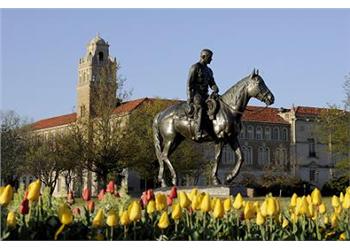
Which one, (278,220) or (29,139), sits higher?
(29,139)

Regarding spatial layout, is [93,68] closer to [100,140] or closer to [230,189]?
[100,140]

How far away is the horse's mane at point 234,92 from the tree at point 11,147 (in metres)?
35.1

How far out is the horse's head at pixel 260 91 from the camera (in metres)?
13.4

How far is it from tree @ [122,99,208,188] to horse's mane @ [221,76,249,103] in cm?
2897

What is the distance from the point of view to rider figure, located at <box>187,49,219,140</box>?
13680 mm

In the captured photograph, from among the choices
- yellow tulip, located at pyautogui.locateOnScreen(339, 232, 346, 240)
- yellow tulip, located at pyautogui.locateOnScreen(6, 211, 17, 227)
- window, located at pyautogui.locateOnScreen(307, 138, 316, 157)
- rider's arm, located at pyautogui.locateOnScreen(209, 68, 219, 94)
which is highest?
window, located at pyautogui.locateOnScreen(307, 138, 316, 157)

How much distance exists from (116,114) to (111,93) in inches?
70.8

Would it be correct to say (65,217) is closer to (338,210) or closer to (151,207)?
(151,207)

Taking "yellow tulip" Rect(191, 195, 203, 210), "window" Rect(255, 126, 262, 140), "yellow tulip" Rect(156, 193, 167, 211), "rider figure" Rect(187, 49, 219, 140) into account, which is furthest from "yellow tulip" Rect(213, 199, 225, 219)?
"window" Rect(255, 126, 262, 140)

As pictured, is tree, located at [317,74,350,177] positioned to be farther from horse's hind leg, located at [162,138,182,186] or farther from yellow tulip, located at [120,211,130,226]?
yellow tulip, located at [120,211,130,226]

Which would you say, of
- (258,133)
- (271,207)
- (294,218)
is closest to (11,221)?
(271,207)

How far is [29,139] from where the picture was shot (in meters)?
56.2

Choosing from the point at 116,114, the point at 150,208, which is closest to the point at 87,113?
the point at 116,114

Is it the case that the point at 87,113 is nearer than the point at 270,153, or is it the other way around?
the point at 87,113
